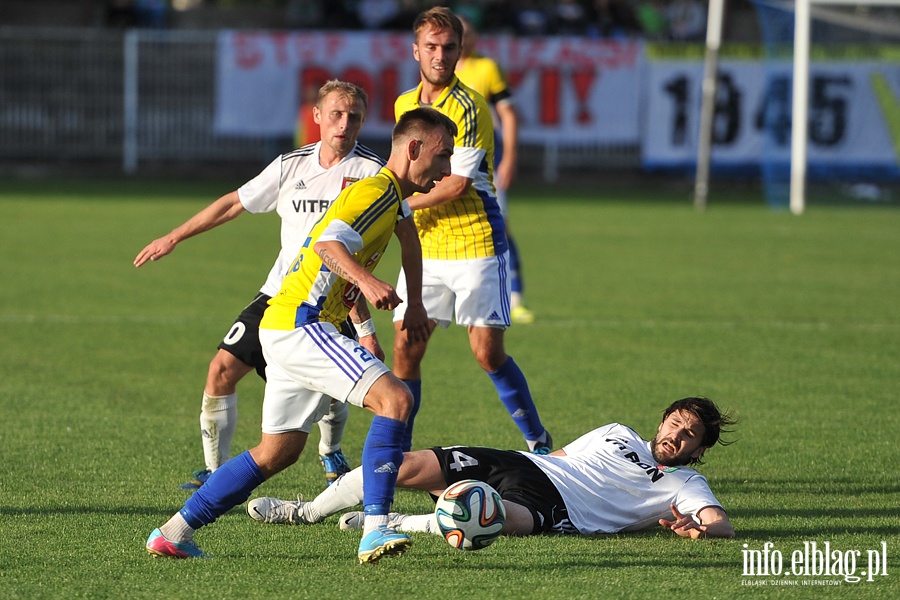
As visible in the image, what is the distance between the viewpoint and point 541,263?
15.4 meters

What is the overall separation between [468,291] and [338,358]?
6.31 ft

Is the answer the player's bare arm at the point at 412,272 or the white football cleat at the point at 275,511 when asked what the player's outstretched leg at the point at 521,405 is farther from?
the white football cleat at the point at 275,511

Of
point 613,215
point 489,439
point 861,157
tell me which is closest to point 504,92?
point 489,439

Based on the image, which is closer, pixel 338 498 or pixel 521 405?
pixel 338 498

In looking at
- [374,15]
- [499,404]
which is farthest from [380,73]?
[499,404]

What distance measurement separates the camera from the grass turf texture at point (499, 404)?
15.9 ft

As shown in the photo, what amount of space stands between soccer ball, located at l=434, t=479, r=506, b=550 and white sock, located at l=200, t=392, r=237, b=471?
1.66 m

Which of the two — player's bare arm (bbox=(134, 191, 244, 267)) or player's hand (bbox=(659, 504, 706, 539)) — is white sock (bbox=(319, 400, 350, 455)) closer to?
player's bare arm (bbox=(134, 191, 244, 267))

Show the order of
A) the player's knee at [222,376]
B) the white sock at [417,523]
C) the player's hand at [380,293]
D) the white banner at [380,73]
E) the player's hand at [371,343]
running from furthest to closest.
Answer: the white banner at [380,73], the player's knee at [222,376], the player's hand at [371,343], the white sock at [417,523], the player's hand at [380,293]

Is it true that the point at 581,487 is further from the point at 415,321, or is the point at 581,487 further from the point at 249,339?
the point at 249,339

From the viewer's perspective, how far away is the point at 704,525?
17.5ft

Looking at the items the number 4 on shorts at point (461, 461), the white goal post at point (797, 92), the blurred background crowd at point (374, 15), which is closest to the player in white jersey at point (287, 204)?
the number 4 on shorts at point (461, 461)

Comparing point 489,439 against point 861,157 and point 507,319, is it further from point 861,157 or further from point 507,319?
point 861,157

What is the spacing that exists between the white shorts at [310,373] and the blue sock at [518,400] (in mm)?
1928
